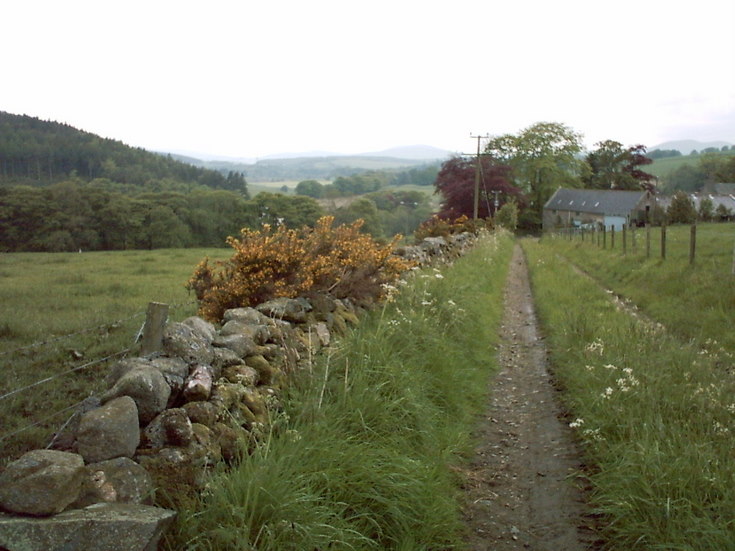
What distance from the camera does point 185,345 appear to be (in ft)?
13.9

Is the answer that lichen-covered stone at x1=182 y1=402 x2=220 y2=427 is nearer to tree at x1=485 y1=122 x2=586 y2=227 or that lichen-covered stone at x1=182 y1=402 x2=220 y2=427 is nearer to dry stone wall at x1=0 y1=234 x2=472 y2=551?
dry stone wall at x1=0 y1=234 x2=472 y2=551

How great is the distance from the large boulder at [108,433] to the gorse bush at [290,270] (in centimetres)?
354

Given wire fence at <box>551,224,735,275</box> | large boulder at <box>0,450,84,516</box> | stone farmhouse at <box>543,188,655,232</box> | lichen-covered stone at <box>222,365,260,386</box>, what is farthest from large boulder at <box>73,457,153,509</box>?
stone farmhouse at <box>543,188,655,232</box>

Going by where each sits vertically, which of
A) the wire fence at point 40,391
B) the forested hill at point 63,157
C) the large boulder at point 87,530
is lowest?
the wire fence at point 40,391

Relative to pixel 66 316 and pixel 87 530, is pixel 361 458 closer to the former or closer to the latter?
pixel 87 530

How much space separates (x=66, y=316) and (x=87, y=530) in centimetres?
1021

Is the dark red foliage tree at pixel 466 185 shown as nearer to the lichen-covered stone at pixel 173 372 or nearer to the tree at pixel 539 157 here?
the tree at pixel 539 157

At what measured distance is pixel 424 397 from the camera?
5762 mm

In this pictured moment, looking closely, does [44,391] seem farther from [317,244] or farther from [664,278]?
[664,278]

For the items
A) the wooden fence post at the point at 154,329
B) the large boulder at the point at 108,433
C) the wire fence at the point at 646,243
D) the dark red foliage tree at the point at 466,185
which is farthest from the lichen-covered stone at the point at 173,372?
the dark red foliage tree at the point at 466,185

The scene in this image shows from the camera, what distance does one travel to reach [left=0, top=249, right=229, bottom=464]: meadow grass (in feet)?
21.7

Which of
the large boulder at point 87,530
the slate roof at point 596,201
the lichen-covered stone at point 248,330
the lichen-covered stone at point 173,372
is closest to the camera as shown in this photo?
the large boulder at point 87,530

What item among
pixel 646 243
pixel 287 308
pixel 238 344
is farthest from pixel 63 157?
pixel 646 243

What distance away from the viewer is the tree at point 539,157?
2933 inches
